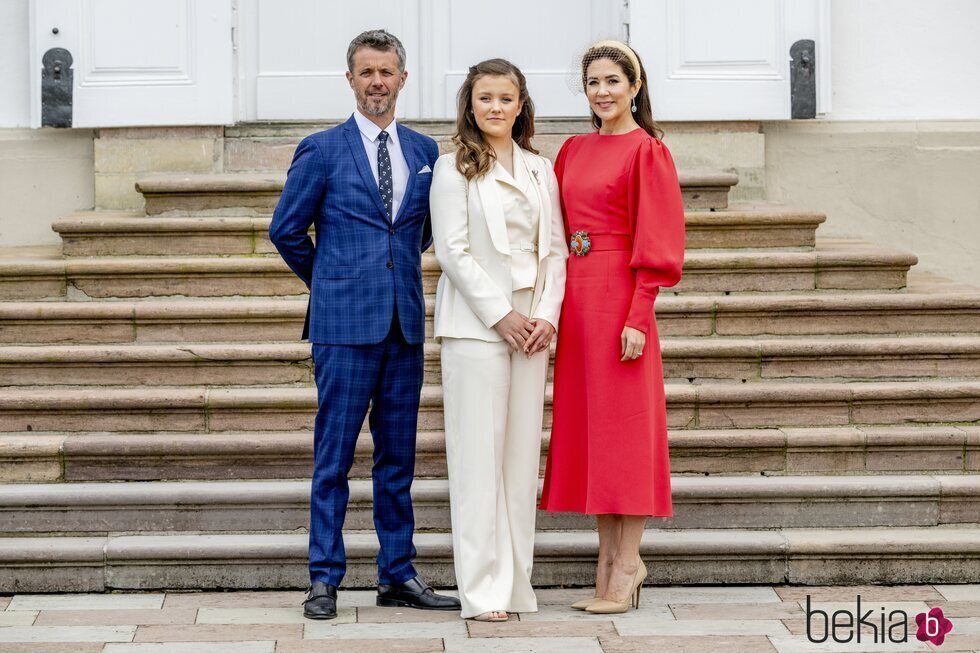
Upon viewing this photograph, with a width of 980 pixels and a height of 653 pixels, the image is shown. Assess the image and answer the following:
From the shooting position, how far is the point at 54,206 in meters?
6.98

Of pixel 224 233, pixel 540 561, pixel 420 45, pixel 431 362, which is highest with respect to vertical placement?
pixel 420 45

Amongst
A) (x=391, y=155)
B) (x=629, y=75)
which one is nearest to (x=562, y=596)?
(x=391, y=155)

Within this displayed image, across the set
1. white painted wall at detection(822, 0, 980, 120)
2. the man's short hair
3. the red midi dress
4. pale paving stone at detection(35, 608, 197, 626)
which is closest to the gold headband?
the red midi dress

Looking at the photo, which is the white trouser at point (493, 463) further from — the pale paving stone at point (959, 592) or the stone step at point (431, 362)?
the pale paving stone at point (959, 592)

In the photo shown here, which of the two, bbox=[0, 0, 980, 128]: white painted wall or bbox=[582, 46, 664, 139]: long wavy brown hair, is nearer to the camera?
bbox=[582, 46, 664, 139]: long wavy brown hair

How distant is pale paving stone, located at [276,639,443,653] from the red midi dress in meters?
0.70

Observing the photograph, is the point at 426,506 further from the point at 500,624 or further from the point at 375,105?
the point at 375,105

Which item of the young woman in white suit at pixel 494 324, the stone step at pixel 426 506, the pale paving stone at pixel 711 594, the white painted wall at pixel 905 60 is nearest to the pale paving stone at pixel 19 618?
the stone step at pixel 426 506

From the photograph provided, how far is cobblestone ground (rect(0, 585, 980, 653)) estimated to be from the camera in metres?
4.26

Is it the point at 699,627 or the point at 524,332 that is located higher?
the point at 524,332

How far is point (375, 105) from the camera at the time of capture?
456 cm

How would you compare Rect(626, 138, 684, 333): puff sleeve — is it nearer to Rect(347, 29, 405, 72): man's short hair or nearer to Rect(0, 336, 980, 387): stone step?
Rect(347, 29, 405, 72): man's short hair

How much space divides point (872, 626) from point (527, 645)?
3.52ft

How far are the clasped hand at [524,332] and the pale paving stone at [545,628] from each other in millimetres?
840
